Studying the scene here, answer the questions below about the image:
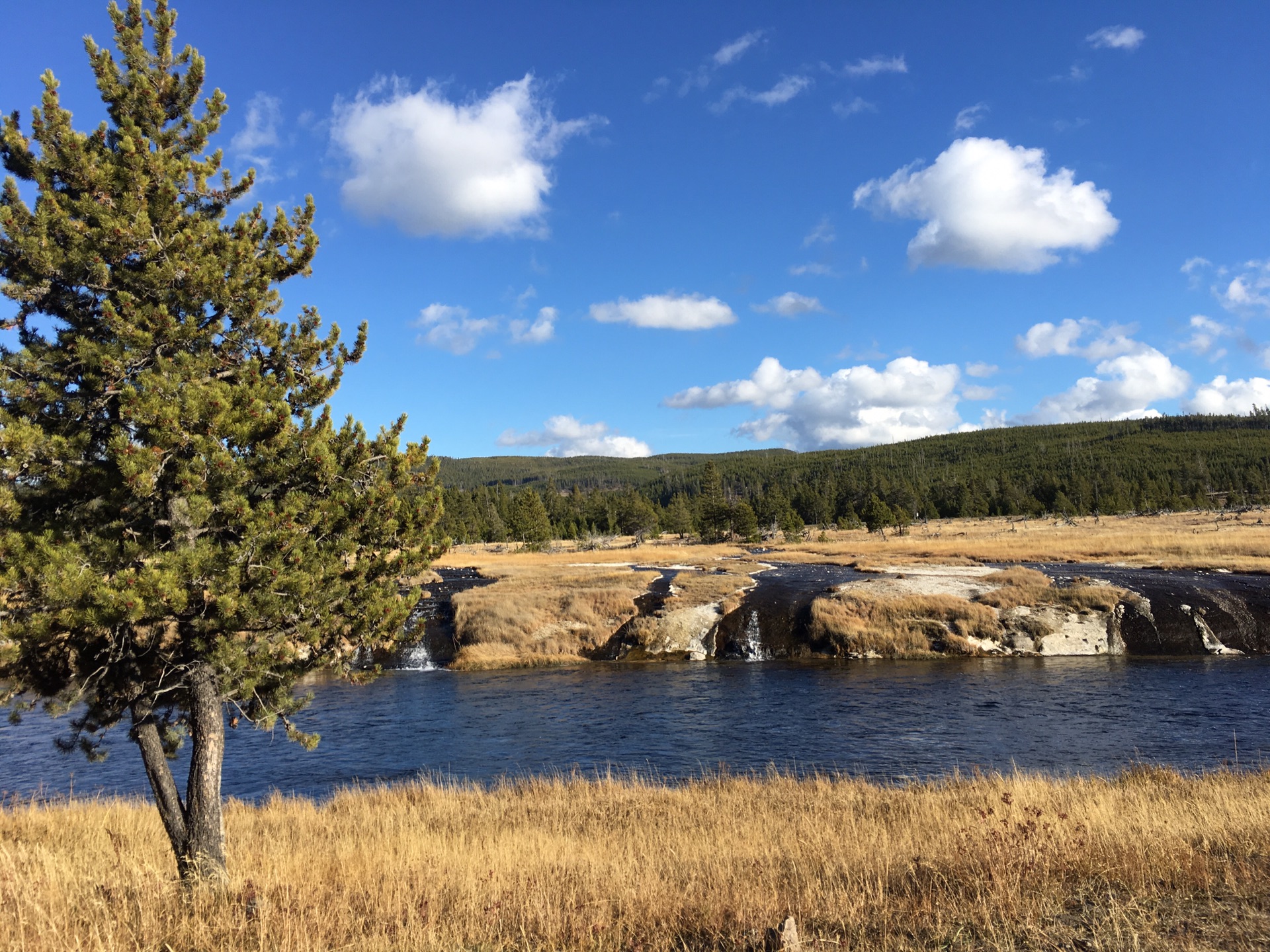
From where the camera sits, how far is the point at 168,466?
866 centimetres

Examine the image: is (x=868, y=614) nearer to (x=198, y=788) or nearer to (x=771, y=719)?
(x=771, y=719)

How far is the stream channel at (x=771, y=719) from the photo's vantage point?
66.0 feet

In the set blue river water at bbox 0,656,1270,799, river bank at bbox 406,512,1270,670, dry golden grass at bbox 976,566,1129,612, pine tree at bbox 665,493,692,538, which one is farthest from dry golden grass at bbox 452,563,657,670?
pine tree at bbox 665,493,692,538

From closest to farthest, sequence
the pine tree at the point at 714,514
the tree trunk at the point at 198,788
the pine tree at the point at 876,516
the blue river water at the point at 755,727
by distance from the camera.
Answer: the tree trunk at the point at 198,788
the blue river water at the point at 755,727
the pine tree at the point at 876,516
the pine tree at the point at 714,514

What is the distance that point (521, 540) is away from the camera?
128000 millimetres

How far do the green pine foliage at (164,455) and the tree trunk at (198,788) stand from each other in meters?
0.33

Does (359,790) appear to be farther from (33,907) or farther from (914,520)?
(914,520)

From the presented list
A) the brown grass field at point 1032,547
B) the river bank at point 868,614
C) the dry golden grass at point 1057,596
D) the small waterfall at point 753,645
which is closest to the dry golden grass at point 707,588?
the river bank at point 868,614

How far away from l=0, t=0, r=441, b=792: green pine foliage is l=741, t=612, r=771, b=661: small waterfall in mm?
28513

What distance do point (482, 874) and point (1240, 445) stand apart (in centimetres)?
23763

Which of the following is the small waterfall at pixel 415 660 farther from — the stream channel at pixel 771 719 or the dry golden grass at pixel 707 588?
the dry golden grass at pixel 707 588

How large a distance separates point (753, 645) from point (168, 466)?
31.6 m

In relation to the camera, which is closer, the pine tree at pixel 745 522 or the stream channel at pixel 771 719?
the stream channel at pixel 771 719

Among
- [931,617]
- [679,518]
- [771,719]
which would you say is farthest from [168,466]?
[679,518]
